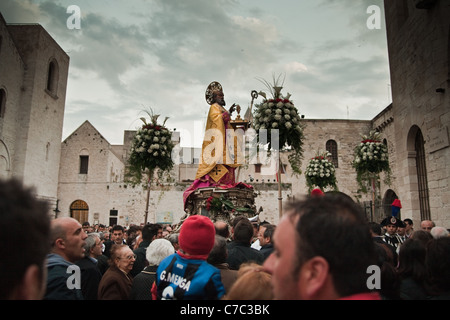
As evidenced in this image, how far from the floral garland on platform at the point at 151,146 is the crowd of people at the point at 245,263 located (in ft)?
24.3

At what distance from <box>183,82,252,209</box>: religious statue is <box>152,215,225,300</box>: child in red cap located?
6333 mm

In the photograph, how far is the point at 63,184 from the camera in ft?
90.6

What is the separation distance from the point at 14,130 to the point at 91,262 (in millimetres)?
24140

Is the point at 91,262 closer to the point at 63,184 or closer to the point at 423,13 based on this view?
the point at 423,13

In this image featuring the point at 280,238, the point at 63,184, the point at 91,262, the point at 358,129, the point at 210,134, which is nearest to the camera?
the point at 280,238

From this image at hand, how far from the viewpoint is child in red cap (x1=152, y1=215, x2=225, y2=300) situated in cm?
278

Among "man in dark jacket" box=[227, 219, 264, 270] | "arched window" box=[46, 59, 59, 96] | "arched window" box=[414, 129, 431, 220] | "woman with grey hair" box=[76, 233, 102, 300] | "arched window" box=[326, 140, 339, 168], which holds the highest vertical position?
"arched window" box=[46, 59, 59, 96]

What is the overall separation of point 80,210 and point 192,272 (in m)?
26.5

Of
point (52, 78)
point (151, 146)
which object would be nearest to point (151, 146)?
point (151, 146)

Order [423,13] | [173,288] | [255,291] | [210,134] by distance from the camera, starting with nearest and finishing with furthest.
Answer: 1. [255,291]
2. [173,288]
3. [210,134]
4. [423,13]

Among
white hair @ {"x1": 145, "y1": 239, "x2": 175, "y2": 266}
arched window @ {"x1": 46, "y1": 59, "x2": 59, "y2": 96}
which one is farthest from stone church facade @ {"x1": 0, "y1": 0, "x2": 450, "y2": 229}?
white hair @ {"x1": 145, "y1": 239, "x2": 175, "y2": 266}

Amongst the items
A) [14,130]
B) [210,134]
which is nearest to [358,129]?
[210,134]

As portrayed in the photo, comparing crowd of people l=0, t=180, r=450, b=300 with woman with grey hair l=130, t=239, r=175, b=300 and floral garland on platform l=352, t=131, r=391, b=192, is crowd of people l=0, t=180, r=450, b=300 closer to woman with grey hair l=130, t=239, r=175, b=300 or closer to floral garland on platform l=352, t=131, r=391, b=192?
woman with grey hair l=130, t=239, r=175, b=300

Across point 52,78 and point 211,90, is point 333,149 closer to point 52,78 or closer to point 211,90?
point 211,90
